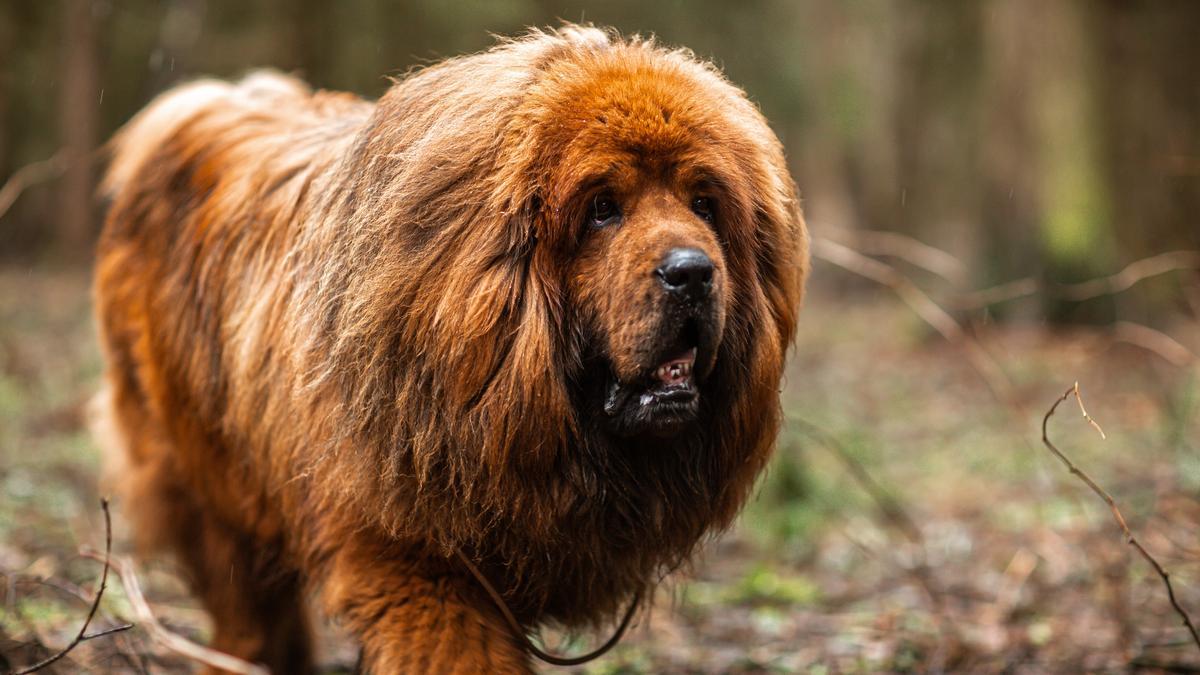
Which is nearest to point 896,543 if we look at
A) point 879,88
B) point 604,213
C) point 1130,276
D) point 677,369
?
point 1130,276

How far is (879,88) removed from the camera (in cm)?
2448

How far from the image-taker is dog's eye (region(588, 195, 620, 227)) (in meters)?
3.28

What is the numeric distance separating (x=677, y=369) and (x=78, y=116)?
59.2 feet

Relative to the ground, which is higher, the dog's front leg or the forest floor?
the dog's front leg

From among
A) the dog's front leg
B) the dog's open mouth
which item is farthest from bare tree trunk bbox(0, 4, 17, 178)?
the dog's open mouth

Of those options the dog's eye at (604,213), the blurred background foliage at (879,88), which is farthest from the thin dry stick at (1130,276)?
the dog's eye at (604,213)

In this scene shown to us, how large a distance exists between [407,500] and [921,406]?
883 cm

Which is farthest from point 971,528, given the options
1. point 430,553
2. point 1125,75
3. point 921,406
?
point 1125,75

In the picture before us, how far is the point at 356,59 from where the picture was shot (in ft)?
76.6

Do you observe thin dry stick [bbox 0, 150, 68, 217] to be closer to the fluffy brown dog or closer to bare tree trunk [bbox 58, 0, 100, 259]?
the fluffy brown dog

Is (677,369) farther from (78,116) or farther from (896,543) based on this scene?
(78,116)

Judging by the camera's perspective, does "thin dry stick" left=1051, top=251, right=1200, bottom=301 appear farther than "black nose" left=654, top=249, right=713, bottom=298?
Yes

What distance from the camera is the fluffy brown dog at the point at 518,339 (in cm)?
320

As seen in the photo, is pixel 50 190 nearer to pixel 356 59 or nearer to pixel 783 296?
pixel 356 59
